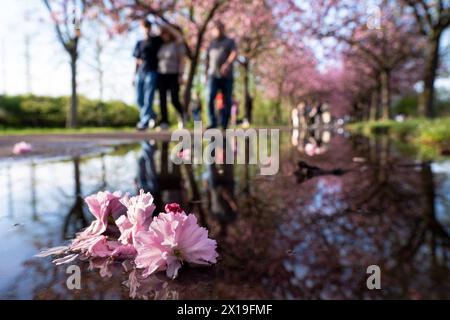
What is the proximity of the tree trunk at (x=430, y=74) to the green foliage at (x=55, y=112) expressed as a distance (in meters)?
24.6

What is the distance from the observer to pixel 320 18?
2158 centimetres

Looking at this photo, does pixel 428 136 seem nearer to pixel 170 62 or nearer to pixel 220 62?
pixel 220 62

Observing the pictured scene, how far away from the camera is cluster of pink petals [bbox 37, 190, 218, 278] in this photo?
52.0 inches

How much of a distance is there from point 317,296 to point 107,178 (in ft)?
10.1

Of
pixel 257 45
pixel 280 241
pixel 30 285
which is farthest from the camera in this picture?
pixel 257 45

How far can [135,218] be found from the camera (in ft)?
4.95

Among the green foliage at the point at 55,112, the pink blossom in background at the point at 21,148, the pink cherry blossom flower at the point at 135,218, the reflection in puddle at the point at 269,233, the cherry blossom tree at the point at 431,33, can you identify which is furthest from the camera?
the green foliage at the point at 55,112

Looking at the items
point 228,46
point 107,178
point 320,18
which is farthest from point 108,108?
point 107,178

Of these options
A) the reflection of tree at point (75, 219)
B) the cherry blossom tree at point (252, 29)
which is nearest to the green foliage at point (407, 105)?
the cherry blossom tree at point (252, 29)

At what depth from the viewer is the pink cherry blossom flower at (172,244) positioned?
1313mm

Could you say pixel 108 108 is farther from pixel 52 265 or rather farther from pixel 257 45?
pixel 52 265

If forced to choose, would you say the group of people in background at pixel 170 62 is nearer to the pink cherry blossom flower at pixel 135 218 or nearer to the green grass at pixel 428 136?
the green grass at pixel 428 136

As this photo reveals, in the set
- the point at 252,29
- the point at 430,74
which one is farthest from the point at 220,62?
the point at 252,29
